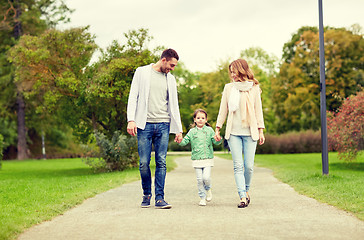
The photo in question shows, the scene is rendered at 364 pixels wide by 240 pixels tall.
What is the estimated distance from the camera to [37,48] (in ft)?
62.3

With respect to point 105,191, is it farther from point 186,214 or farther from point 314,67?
point 314,67

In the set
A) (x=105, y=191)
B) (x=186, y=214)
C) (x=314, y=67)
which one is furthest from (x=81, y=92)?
(x=314, y=67)

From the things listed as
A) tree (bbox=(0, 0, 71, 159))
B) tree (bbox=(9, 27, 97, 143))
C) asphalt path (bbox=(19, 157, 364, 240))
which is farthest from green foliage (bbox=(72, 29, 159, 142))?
tree (bbox=(0, 0, 71, 159))

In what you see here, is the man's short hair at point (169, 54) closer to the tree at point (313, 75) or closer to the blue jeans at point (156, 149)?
the blue jeans at point (156, 149)

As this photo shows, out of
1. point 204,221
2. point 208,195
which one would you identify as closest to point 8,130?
point 208,195

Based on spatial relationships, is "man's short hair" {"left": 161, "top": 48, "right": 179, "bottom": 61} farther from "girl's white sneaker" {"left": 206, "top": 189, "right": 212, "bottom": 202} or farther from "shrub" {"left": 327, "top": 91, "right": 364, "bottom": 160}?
"shrub" {"left": 327, "top": 91, "right": 364, "bottom": 160}

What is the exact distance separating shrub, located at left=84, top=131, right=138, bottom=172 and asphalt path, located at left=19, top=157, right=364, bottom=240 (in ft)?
30.0

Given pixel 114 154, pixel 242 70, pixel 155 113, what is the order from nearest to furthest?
pixel 155 113 < pixel 242 70 < pixel 114 154

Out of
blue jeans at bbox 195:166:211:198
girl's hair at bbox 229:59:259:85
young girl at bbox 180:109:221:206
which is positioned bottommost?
blue jeans at bbox 195:166:211:198

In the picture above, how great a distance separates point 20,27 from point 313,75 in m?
27.1

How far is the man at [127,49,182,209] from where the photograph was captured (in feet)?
23.6

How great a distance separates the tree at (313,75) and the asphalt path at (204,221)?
3702cm

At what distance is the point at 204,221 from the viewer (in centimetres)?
595

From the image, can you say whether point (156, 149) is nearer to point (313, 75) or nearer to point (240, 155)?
point (240, 155)
